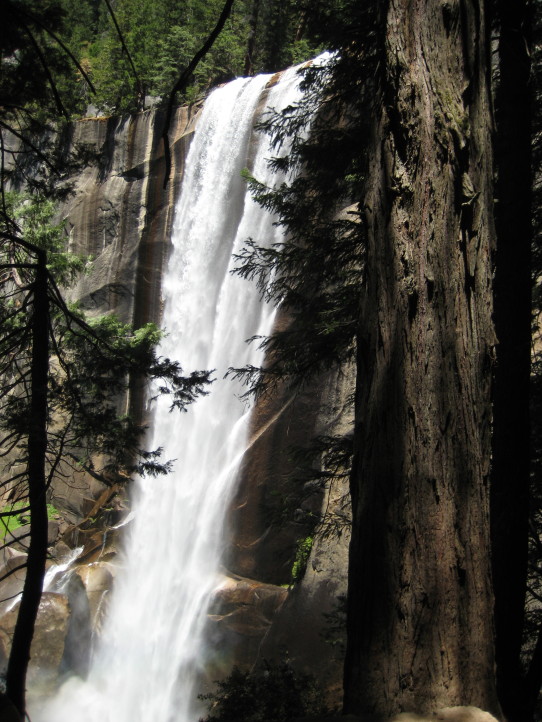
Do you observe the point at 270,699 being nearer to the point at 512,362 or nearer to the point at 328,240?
the point at 512,362

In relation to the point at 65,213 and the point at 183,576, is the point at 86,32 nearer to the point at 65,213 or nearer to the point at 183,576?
the point at 65,213

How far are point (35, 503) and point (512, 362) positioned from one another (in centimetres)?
383

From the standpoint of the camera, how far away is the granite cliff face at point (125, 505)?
9945mm

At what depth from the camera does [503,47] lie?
5.18 metres

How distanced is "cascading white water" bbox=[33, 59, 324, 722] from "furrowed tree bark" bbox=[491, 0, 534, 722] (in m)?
9.15

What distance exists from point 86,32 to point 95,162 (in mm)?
38392

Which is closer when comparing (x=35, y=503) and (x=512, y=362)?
(x=512, y=362)

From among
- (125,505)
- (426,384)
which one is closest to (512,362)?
(426,384)

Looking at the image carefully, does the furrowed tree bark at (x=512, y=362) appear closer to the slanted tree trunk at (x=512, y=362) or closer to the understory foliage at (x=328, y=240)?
the slanted tree trunk at (x=512, y=362)

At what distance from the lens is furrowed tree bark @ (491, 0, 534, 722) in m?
4.12

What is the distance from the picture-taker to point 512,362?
180 inches

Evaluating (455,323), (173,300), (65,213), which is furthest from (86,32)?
(455,323)

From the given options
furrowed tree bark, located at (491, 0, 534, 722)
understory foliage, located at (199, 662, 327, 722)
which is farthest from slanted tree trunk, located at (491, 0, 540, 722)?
understory foliage, located at (199, 662, 327, 722)

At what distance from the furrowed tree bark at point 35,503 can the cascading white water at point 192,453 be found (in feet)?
25.0
